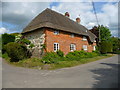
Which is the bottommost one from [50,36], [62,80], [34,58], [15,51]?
[62,80]

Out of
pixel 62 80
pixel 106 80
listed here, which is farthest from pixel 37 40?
pixel 106 80

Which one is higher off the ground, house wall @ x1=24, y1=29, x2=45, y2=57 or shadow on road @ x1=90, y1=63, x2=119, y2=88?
house wall @ x1=24, y1=29, x2=45, y2=57

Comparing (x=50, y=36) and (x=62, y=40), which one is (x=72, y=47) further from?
(x=50, y=36)

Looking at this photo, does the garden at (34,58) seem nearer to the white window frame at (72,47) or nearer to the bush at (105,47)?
the white window frame at (72,47)

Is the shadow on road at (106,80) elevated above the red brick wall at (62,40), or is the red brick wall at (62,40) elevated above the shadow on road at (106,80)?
the red brick wall at (62,40)

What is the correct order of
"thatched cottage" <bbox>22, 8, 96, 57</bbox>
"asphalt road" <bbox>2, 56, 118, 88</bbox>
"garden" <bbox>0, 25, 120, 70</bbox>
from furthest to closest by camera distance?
"thatched cottage" <bbox>22, 8, 96, 57</bbox> → "garden" <bbox>0, 25, 120, 70</bbox> → "asphalt road" <bbox>2, 56, 118, 88</bbox>

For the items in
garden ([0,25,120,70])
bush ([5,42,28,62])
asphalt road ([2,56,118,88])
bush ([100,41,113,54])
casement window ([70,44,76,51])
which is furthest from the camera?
bush ([100,41,113,54])

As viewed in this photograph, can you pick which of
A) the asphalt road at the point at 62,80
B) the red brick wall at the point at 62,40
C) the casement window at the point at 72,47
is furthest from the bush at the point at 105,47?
the asphalt road at the point at 62,80

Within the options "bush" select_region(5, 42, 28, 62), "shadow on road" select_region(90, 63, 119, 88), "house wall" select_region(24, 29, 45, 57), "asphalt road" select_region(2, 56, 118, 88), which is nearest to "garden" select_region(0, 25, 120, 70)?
"bush" select_region(5, 42, 28, 62)

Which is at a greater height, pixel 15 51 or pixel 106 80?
pixel 15 51

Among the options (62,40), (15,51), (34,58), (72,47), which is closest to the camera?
(15,51)

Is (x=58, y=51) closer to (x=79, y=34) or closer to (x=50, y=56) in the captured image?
(x=50, y=56)

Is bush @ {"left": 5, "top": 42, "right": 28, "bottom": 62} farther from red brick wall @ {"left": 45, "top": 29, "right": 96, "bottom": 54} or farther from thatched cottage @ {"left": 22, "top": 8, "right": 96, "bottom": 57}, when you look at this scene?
red brick wall @ {"left": 45, "top": 29, "right": 96, "bottom": 54}

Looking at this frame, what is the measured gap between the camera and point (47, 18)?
18.3 m
